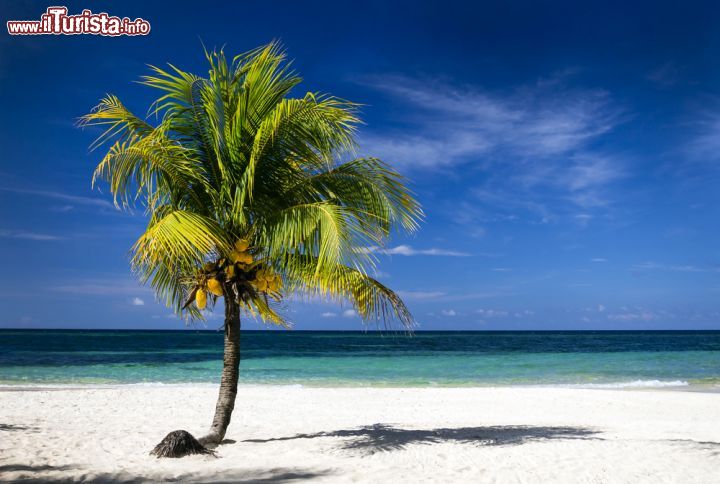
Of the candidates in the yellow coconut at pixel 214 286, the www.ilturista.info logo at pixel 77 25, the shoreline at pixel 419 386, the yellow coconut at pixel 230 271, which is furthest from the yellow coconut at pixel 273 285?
the shoreline at pixel 419 386

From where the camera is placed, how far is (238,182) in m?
7.48

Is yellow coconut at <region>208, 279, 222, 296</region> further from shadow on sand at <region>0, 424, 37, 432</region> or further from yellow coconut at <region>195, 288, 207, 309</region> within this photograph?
shadow on sand at <region>0, 424, 37, 432</region>

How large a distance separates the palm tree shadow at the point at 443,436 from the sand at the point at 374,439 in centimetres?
3

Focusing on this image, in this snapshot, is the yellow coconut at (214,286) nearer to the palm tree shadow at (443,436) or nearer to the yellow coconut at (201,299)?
the yellow coconut at (201,299)

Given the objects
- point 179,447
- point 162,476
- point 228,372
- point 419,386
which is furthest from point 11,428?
point 419,386

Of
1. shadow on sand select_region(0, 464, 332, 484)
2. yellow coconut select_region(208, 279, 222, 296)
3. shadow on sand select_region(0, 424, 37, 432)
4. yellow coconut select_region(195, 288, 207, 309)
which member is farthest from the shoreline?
shadow on sand select_region(0, 464, 332, 484)

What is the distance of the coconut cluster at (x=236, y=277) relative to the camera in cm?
735

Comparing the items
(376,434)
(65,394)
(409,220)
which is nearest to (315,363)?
(65,394)

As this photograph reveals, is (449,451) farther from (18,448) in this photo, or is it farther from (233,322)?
(18,448)

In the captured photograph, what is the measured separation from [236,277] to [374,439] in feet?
11.0

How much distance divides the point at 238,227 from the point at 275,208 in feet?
1.67

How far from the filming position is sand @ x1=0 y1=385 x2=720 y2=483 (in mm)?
6711

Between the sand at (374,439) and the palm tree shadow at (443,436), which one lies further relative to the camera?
the palm tree shadow at (443,436)

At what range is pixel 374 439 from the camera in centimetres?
897
